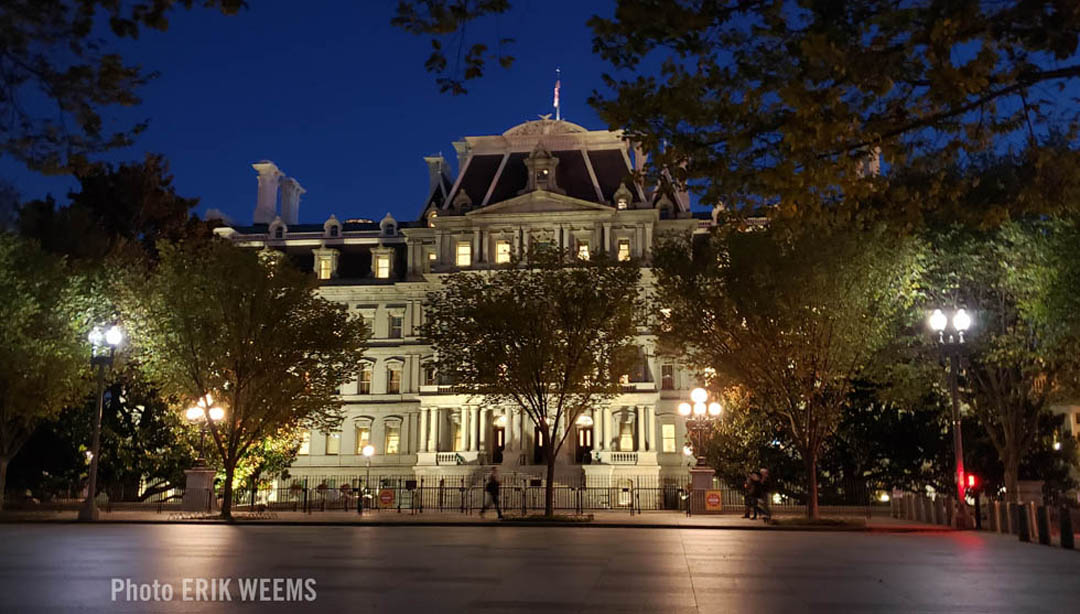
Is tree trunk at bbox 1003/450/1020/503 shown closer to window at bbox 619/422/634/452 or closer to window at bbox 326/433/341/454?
window at bbox 619/422/634/452

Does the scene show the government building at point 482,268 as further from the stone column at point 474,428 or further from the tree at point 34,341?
the tree at point 34,341

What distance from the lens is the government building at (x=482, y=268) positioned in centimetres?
5666

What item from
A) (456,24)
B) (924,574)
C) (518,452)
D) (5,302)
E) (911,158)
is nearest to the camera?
(456,24)

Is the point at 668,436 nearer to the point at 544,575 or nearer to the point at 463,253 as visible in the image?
the point at 463,253

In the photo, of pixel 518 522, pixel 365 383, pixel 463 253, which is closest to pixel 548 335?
pixel 518 522

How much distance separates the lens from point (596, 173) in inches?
2432

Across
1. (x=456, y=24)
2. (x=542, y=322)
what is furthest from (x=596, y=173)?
(x=456, y=24)

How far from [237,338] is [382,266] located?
101 feet

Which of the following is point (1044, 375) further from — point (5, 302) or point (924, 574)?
point (5, 302)

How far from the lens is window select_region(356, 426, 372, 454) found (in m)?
63.7

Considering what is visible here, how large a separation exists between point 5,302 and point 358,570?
2773 cm

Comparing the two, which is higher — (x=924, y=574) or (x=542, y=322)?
(x=542, y=322)

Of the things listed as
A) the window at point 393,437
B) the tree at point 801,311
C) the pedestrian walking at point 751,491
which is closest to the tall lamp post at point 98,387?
the tree at point 801,311

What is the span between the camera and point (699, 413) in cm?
3331
